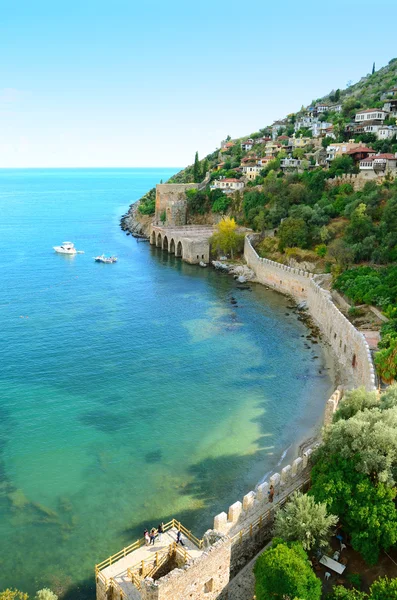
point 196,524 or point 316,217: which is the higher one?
point 316,217

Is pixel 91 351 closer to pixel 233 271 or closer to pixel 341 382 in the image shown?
pixel 341 382

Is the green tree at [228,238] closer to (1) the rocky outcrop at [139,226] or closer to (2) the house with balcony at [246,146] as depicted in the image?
(1) the rocky outcrop at [139,226]

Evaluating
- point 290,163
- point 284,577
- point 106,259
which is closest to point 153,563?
point 284,577

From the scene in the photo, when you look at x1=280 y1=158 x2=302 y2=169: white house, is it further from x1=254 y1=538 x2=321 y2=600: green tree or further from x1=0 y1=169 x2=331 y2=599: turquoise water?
x1=254 y1=538 x2=321 y2=600: green tree

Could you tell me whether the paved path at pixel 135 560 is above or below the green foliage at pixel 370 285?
below

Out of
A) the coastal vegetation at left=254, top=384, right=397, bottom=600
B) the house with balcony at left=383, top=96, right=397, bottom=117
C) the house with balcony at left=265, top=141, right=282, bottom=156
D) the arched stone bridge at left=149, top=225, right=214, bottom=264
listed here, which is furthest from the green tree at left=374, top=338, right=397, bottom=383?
the house with balcony at left=265, top=141, right=282, bottom=156

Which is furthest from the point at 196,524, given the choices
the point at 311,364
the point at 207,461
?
the point at 311,364

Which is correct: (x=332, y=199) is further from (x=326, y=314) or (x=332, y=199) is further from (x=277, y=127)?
(x=277, y=127)

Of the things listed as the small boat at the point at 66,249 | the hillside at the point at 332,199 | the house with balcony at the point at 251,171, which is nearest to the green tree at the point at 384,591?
the hillside at the point at 332,199
